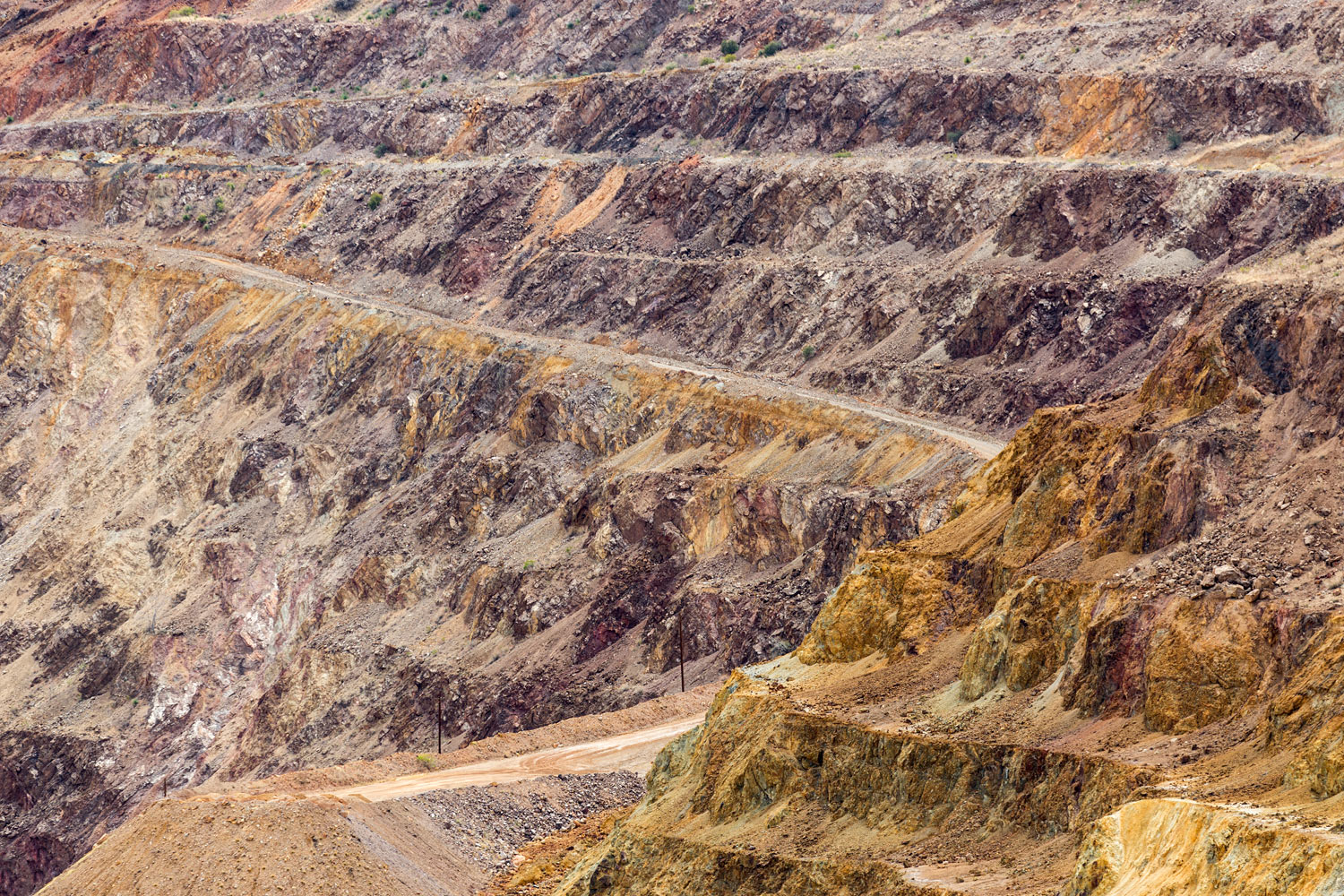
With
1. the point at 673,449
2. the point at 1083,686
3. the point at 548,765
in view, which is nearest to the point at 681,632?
the point at 673,449

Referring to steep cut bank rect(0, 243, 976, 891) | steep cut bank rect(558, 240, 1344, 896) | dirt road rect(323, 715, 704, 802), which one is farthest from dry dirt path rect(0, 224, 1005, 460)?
steep cut bank rect(558, 240, 1344, 896)

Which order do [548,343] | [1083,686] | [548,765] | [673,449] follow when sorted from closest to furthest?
1. [1083,686]
2. [548,765]
3. [673,449]
4. [548,343]

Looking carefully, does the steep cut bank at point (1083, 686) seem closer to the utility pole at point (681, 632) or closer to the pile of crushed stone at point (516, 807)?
the pile of crushed stone at point (516, 807)

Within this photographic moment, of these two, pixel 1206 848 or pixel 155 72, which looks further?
pixel 155 72

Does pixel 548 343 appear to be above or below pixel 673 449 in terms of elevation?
above

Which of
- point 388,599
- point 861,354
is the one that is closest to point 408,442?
point 388,599

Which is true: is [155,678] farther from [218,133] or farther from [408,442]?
[218,133]

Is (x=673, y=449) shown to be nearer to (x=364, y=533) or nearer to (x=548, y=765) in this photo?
(x=364, y=533)

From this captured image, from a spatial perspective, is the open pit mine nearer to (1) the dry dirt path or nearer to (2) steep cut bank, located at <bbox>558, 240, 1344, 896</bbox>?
(2) steep cut bank, located at <bbox>558, 240, 1344, 896</bbox>

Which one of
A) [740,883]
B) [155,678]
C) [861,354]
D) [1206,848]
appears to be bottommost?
[155,678]
